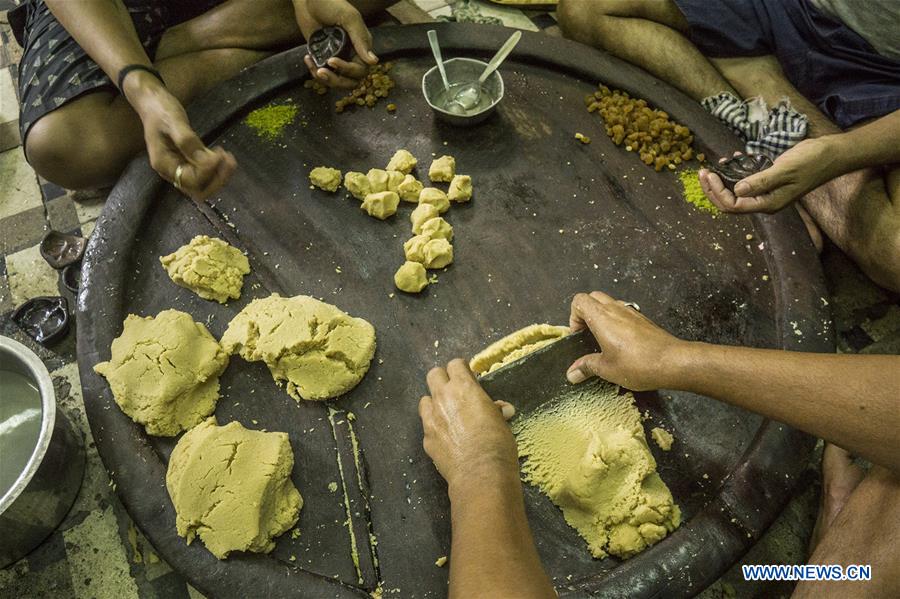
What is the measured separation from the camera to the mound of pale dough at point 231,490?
152 centimetres

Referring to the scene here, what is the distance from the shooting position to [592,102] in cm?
229

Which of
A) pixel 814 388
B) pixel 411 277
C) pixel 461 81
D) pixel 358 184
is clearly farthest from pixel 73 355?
pixel 814 388

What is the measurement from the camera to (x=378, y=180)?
6.79ft

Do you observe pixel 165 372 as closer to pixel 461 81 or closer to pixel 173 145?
pixel 173 145

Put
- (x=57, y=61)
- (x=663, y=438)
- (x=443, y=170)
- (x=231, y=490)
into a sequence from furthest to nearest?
(x=57, y=61)
(x=443, y=170)
(x=663, y=438)
(x=231, y=490)

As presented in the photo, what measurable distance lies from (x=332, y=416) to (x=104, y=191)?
178 cm

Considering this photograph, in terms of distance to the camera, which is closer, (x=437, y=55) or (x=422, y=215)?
(x=422, y=215)

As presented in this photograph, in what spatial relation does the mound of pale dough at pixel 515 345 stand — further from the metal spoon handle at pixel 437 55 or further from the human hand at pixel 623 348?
the metal spoon handle at pixel 437 55

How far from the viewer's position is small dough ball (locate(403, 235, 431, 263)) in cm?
194

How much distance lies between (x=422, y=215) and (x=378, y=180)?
21 cm

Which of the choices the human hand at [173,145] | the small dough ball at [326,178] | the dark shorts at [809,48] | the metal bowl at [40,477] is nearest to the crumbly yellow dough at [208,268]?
the human hand at [173,145]

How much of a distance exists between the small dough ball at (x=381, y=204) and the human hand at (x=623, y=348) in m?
0.76

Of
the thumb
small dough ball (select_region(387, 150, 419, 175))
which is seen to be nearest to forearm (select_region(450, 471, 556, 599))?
the thumb

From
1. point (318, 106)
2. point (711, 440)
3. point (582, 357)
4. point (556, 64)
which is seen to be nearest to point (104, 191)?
point (318, 106)
